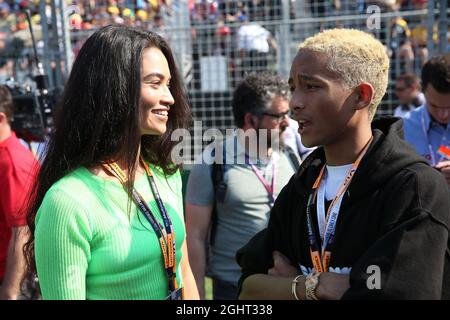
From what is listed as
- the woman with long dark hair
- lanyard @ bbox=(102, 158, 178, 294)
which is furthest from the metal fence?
lanyard @ bbox=(102, 158, 178, 294)

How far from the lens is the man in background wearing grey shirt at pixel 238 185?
4008 millimetres

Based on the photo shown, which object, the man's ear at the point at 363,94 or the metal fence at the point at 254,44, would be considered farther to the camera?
the metal fence at the point at 254,44

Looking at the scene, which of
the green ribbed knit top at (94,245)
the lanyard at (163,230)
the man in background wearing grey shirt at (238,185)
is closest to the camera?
the green ribbed knit top at (94,245)

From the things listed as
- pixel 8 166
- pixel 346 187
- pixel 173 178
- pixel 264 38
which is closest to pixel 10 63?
Answer: pixel 264 38

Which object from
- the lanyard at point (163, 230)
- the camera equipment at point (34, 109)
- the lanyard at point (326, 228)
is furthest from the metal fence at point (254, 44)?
the lanyard at point (326, 228)

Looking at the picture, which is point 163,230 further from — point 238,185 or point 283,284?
point 238,185

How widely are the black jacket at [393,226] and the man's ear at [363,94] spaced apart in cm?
11

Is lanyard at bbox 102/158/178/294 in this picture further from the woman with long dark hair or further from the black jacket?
the black jacket

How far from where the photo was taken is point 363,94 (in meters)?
2.12

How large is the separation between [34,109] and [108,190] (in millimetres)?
3550

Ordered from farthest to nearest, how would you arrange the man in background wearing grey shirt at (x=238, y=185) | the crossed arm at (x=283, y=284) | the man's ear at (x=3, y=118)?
the man's ear at (x=3, y=118), the man in background wearing grey shirt at (x=238, y=185), the crossed arm at (x=283, y=284)

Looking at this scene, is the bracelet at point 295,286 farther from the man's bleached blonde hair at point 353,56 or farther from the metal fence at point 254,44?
the metal fence at point 254,44

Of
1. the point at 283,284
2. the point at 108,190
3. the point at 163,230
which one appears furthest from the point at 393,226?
the point at 108,190
